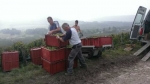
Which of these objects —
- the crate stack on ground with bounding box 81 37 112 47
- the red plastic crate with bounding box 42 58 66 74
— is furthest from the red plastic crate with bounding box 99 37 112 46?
the red plastic crate with bounding box 42 58 66 74

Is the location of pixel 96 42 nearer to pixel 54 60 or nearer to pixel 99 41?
pixel 99 41

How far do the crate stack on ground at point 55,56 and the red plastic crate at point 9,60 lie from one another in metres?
1.27

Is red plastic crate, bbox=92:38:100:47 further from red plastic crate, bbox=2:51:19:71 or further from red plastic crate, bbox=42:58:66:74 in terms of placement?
red plastic crate, bbox=2:51:19:71

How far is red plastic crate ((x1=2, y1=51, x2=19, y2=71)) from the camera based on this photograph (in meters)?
6.43

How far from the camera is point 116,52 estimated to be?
891cm

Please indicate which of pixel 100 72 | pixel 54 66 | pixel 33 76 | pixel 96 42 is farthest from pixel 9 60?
pixel 96 42

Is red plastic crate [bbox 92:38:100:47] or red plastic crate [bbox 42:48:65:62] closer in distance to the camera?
red plastic crate [bbox 42:48:65:62]

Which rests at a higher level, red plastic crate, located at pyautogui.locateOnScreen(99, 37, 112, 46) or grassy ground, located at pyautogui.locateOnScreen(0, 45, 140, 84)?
red plastic crate, located at pyautogui.locateOnScreen(99, 37, 112, 46)

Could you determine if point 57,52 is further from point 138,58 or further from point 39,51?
point 138,58

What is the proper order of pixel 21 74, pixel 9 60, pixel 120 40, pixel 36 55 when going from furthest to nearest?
pixel 120 40 < pixel 36 55 < pixel 9 60 < pixel 21 74

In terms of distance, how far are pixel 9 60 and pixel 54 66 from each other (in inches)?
77.1

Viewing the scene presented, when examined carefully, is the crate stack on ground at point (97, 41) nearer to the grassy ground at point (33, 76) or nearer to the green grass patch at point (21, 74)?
the grassy ground at point (33, 76)

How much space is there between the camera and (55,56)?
224 inches

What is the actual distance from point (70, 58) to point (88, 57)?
196 cm
